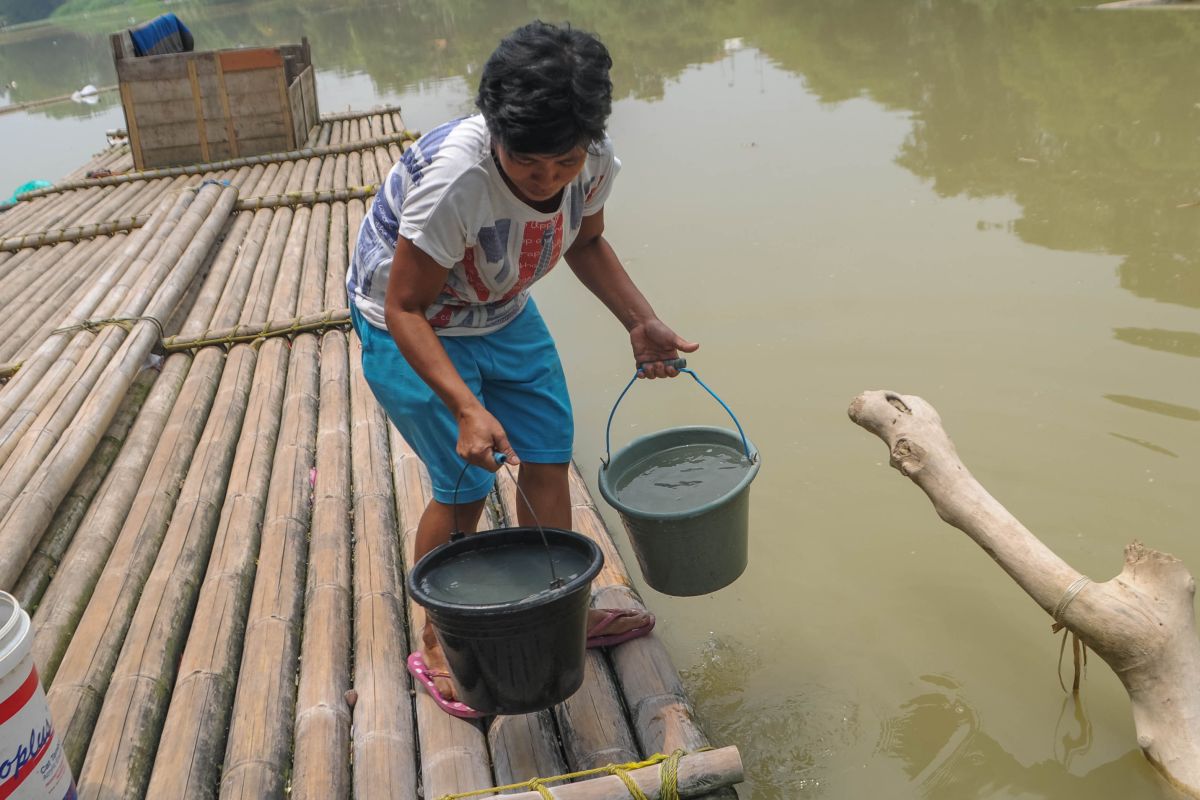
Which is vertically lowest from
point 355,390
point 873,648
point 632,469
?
→ point 873,648

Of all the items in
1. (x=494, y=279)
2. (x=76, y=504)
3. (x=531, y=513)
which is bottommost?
(x=76, y=504)

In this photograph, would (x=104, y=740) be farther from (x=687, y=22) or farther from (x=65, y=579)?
(x=687, y=22)

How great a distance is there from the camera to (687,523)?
248 cm

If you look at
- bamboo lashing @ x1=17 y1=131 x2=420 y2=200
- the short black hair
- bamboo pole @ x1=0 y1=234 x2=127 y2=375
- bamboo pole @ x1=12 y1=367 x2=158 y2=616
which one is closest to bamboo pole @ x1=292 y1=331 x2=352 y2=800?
bamboo pole @ x1=12 y1=367 x2=158 y2=616

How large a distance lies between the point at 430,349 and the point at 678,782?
1.00 m

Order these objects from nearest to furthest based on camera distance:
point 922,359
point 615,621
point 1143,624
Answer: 1. point 1143,624
2. point 615,621
3. point 922,359

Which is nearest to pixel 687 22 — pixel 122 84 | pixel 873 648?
pixel 122 84

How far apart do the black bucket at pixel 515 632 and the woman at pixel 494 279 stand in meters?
0.17

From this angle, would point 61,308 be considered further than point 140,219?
No

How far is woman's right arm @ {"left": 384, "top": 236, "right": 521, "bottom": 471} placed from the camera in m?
2.04

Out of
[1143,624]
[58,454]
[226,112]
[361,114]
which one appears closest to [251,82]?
[226,112]

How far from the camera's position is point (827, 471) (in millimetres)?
4082

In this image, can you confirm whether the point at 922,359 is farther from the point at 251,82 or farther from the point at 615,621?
the point at 251,82

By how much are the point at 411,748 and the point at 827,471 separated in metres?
2.15
